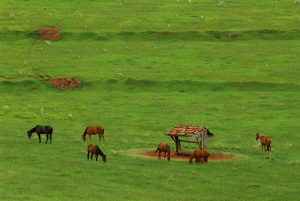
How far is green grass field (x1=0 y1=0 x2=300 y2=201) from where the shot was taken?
38.3 meters

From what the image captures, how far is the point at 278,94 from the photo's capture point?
67.7m

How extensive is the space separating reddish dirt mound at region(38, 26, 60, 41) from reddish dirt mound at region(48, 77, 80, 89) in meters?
19.9

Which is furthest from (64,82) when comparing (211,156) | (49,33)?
(211,156)

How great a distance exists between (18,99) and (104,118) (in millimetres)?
9943

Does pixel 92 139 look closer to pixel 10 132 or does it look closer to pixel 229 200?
pixel 10 132

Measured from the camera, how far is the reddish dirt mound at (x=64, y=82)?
2800 inches

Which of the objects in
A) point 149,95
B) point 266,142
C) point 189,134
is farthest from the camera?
point 149,95

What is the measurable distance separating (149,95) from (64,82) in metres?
8.09

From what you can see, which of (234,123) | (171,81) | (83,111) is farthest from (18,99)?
(234,123)

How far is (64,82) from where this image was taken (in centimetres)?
7188

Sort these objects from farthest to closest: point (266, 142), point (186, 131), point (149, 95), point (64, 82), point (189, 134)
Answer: point (64, 82)
point (149, 95)
point (266, 142)
point (186, 131)
point (189, 134)

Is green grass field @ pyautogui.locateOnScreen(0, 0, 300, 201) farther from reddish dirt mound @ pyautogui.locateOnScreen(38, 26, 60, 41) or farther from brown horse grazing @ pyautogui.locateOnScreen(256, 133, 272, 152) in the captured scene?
reddish dirt mound @ pyautogui.locateOnScreen(38, 26, 60, 41)

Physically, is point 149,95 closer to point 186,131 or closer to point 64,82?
point 64,82

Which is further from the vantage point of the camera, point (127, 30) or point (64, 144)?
point (127, 30)
